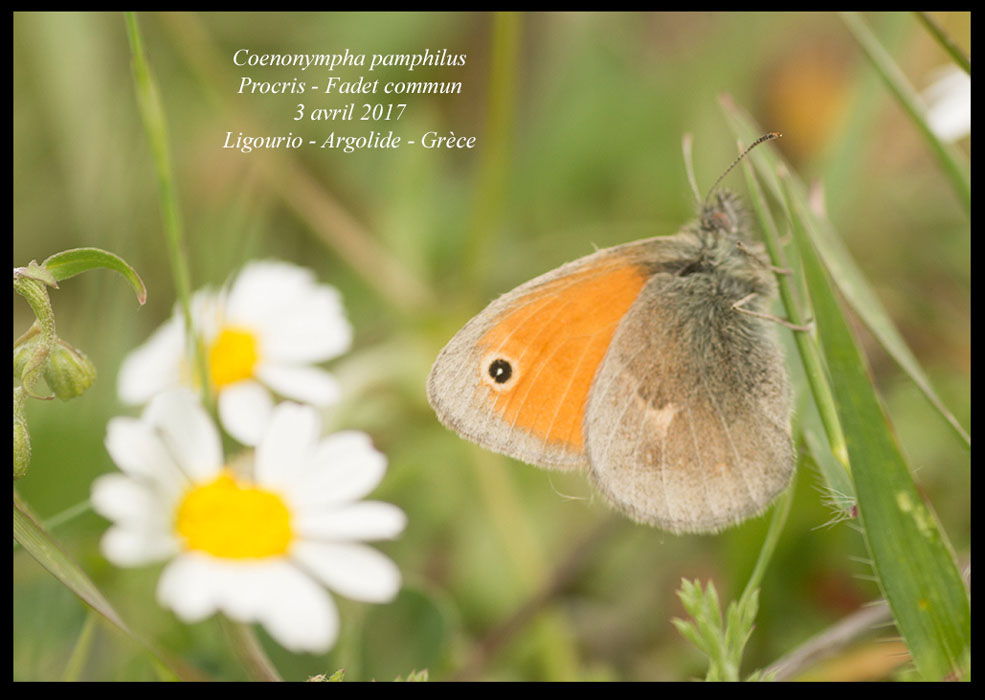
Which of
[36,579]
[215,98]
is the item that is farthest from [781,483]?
[215,98]

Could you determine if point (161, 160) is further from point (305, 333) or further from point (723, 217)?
point (723, 217)

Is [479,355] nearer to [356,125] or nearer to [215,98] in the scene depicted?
[215,98]

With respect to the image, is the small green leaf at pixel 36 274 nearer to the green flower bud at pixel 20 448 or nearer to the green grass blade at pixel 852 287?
the green flower bud at pixel 20 448

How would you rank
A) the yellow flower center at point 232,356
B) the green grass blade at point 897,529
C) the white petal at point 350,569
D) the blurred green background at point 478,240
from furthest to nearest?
1. the blurred green background at point 478,240
2. the yellow flower center at point 232,356
3. the white petal at point 350,569
4. the green grass blade at point 897,529

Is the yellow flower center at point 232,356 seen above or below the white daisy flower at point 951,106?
below

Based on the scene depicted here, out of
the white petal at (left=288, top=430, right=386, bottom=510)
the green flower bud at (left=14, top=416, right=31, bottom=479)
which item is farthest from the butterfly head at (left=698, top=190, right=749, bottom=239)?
the green flower bud at (left=14, top=416, right=31, bottom=479)

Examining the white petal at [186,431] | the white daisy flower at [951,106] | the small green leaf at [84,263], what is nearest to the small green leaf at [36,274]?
the small green leaf at [84,263]

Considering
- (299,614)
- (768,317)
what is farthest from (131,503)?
(768,317)

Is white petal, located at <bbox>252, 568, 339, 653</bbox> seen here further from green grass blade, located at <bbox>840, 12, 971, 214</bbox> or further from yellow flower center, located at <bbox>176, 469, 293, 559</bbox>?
green grass blade, located at <bbox>840, 12, 971, 214</bbox>
